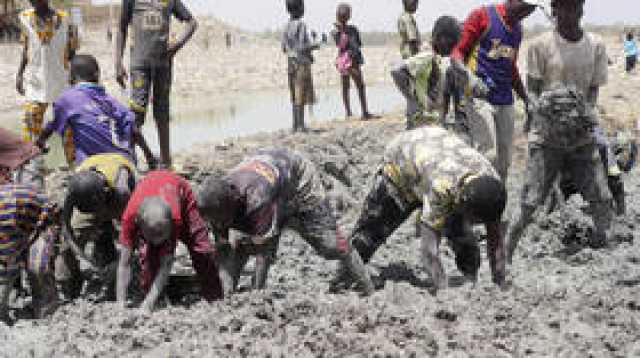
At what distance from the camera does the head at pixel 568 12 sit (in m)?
5.83

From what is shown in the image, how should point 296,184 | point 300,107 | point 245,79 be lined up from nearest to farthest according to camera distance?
1. point 296,184
2. point 300,107
3. point 245,79

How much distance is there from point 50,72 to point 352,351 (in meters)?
4.17

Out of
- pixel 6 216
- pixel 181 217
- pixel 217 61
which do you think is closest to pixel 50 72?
pixel 6 216

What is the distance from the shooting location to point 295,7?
10547 millimetres

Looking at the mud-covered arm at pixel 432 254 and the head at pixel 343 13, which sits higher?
the head at pixel 343 13

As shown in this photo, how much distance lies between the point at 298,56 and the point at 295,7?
0.63 m

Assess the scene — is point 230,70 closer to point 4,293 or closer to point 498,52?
point 498,52

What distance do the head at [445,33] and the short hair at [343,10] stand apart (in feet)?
17.6

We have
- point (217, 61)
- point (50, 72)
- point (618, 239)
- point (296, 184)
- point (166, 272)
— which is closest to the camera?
point (166, 272)

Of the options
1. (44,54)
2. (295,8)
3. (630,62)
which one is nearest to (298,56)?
(295,8)

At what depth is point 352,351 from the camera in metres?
3.88

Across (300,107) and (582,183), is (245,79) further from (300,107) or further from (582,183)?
(582,183)

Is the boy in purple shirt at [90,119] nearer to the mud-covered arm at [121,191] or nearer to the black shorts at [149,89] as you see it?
the mud-covered arm at [121,191]

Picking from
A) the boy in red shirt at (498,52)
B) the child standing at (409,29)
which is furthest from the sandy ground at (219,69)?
the boy in red shirt at (498,52)
